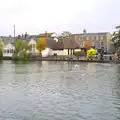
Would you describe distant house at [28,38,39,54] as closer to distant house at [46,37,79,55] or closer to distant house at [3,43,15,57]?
distant house at [46,37,79,55]

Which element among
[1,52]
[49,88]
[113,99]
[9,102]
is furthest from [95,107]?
[1,52]

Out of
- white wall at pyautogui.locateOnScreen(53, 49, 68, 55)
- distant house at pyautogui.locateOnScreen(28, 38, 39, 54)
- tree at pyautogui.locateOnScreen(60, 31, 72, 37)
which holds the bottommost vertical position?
white wall at pyautogui.locateOnScreen(53, 49, 68, 55)

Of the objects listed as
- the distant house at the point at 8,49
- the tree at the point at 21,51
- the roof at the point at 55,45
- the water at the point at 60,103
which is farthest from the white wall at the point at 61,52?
the water at the point at 60,103

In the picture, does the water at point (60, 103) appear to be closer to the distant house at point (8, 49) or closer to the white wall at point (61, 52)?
the white wall at point (61, 52)

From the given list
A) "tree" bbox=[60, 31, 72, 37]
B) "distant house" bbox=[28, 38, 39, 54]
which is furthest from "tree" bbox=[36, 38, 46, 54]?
"tree" bbox=[60, 31, 72, 37]

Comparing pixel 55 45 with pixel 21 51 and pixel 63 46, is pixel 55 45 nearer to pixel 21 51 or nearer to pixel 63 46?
pixel 63 46

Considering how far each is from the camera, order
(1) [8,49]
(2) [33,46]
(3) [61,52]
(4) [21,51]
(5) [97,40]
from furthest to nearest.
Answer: (5) [97,40] → (1) [8,49] → (2) [33,46] → (3) [61,52] → (4) [21,51]

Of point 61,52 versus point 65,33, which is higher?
point 65,33

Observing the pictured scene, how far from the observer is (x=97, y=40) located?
118500mm

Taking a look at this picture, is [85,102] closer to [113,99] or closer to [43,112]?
[113,99]

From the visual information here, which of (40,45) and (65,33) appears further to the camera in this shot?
(65,33)

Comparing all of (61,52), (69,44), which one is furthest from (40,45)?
(69,44)

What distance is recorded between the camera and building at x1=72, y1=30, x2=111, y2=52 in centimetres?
11446

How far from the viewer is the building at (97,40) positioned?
114463mm
